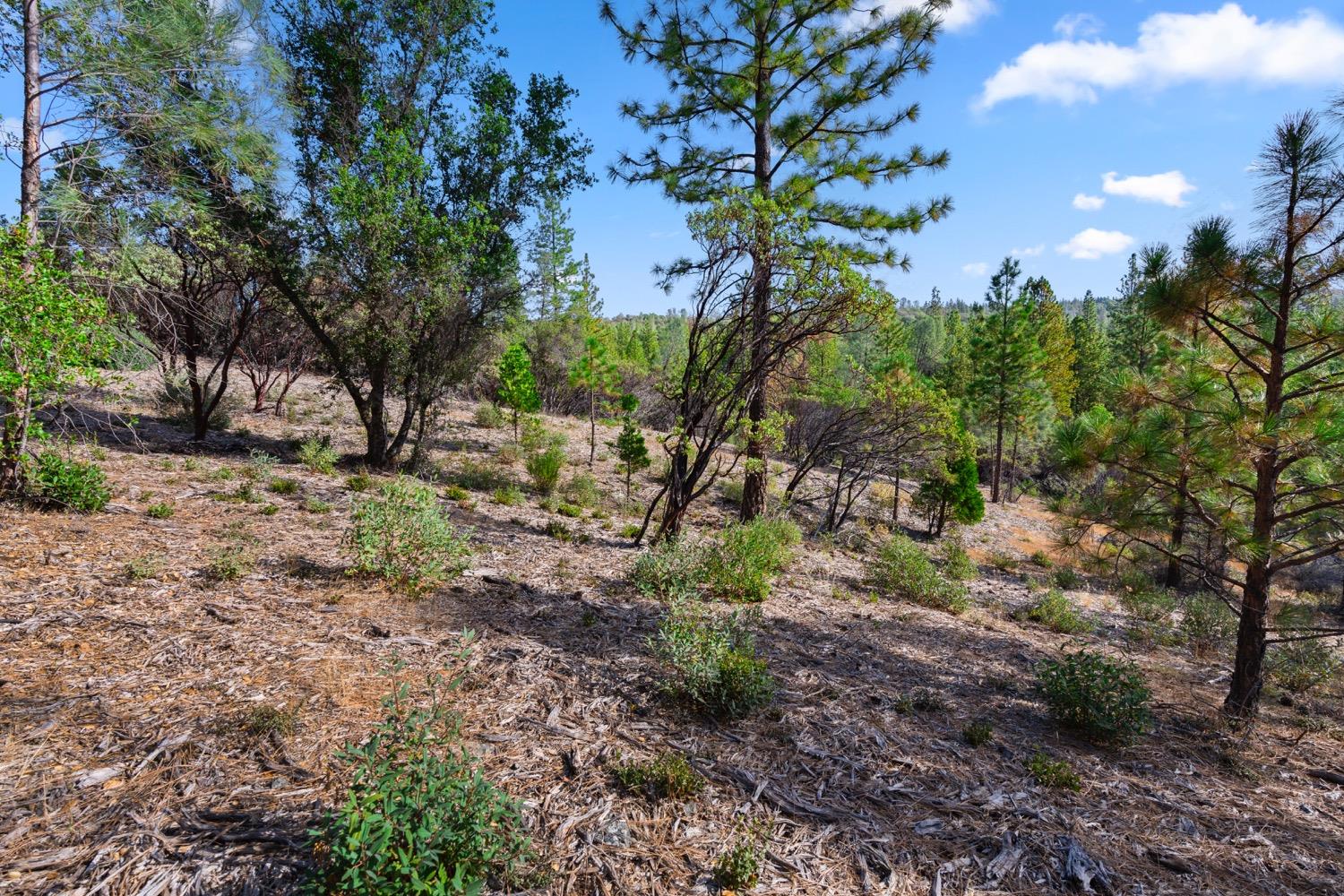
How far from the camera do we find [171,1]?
6.52 m

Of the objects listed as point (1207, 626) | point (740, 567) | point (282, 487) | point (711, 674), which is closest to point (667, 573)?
point (740, 567)

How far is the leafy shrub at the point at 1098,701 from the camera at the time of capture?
4445 mm

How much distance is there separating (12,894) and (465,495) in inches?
302

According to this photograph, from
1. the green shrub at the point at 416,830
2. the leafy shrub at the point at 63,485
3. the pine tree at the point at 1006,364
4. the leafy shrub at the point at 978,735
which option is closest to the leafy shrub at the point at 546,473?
the leafy shrub at the point at 63,485

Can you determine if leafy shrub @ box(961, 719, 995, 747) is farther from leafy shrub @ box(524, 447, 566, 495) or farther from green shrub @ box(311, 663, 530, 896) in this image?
leafy shrub @ box(524, 447, 566, 495)

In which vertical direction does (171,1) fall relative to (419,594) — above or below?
above

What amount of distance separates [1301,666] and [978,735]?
20.1 ft

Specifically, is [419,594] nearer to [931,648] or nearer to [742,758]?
[742,758]

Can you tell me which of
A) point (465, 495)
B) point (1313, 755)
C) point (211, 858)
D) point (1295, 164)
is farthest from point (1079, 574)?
point (211, 858)

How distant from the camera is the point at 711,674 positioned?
393 cm

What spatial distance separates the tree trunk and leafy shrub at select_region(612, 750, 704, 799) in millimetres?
7411

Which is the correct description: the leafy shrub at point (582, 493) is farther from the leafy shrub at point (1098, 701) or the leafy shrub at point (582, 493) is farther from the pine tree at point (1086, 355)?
the pine tree at point (1086, 355)

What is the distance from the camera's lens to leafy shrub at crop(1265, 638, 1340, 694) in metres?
6.79

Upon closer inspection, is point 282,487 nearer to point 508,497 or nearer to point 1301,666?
point 508,497
